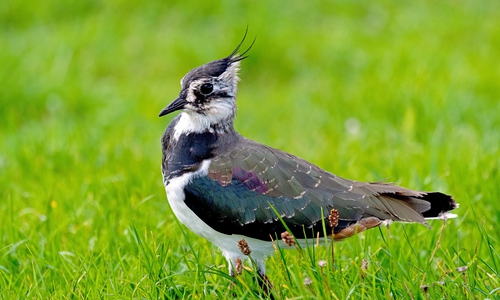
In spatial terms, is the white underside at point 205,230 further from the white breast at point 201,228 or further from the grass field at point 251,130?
the grass field at point 251,130

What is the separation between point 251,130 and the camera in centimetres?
860

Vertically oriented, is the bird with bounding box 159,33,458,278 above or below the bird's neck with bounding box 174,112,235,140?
below

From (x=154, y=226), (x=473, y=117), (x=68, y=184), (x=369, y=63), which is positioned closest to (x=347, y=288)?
(x=154, y=226)

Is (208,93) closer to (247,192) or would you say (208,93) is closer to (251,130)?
(247,192)

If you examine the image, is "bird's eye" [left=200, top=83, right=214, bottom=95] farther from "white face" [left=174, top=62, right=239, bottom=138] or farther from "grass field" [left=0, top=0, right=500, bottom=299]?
"grass field" [left=0, top=0, right=500, bottom=299]

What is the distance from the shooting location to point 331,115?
8602 millimetres

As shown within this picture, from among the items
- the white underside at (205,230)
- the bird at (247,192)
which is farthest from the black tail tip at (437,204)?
the white underside at (205,230)

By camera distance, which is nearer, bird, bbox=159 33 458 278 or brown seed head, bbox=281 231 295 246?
brown seed head, bbox=281 231 295 246

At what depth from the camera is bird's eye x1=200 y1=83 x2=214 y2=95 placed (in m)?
4.65

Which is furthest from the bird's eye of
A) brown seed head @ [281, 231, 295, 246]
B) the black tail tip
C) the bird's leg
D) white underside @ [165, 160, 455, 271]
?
the black tail tip

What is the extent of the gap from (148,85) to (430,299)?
270 inches

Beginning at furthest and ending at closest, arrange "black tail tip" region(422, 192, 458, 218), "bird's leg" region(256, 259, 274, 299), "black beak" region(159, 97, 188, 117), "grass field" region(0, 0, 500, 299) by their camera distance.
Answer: "black beak" region(159, 97, 188, 117)
"black tail tip" region(422, 192, 458, 218)
"grass field" region(0, 0, 500, 299)
"bird's leg" region(256, 259, 274, 299)

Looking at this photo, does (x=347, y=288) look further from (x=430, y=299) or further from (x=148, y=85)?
(x=148, y=85)

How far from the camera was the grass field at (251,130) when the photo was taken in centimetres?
425
